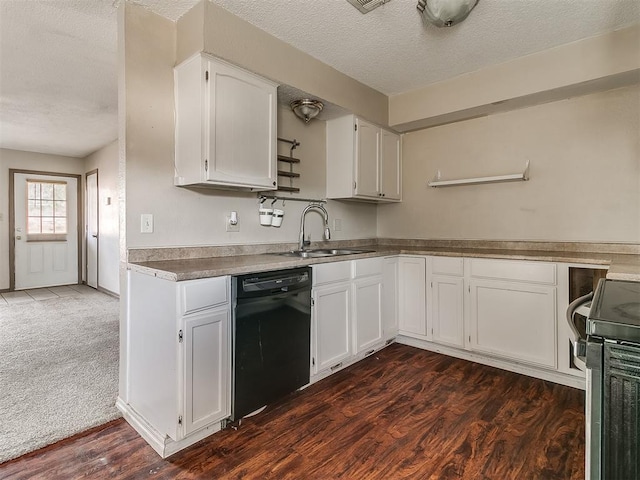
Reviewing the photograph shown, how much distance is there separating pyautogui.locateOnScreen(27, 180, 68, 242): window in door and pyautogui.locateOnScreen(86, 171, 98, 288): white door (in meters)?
0.45

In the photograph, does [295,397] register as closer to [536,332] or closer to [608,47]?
[536,332]

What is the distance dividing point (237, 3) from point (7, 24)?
5.25 ft

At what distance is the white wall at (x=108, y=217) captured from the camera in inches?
200

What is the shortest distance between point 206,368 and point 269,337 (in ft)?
1.28

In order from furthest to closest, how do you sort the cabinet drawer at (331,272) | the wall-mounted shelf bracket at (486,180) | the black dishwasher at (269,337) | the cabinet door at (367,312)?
the wall-mounted shelf bracket at (486,180)
the cabinet door at (367,312)
the cabinet drawer at (331,272)
the black dishwasher at (269,337)

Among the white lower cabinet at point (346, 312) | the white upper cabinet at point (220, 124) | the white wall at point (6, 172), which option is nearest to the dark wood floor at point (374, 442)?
the white lower cabinet at point (346, 312)

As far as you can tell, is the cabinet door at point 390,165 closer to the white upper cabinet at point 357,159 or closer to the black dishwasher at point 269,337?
the white upper cabinet at point 357,159

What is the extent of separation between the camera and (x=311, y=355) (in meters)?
2.29

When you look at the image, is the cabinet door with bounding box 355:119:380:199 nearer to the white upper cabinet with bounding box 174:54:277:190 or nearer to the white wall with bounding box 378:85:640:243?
the white wall with bounding box 378:85:640:243

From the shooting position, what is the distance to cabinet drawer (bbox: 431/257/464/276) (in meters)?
2.81

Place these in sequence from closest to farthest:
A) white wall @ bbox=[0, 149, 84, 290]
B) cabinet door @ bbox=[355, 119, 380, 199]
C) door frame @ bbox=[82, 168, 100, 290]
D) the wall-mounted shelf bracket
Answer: the wall-mounted shelf bracket → cabinet door @ bbox=[355, 119, 380, 199] → white wall @ bbox=[0, 149, 84, 290] → door frame @ bbox=[82, 168, 100, 290]

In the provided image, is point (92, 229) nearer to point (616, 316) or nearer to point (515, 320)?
point (515, 320)

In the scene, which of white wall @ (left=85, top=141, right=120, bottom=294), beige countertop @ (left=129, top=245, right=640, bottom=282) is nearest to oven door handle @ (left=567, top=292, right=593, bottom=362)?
beige countertop @ (left=129, top=245, right=640, bottom=282)

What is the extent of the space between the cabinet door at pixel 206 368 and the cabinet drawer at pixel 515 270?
197cm
